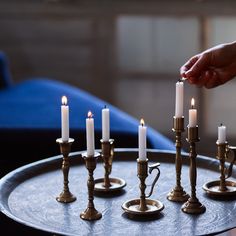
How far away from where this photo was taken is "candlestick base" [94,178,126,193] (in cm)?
135

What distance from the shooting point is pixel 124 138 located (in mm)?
1969

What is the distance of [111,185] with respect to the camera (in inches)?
54.6

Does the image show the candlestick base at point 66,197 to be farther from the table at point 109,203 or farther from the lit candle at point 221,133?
the lit candle at point 221,133

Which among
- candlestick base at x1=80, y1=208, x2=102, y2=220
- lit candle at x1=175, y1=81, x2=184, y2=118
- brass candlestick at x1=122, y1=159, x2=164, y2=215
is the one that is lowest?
candlestick base at x1=80, y1=208, x2=102, y2=220

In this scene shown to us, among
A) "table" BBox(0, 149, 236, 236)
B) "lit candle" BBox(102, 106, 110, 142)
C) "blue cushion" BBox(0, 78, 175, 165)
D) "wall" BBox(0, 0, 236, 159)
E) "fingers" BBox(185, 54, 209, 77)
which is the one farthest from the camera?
"wall" BBox(0, 0, 236, 159)

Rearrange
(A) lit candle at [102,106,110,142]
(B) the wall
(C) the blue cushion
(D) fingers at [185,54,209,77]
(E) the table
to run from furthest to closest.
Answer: (B) the wall, (C) the blue cushion, (D) fingers at [185,54,209,77], (A) lit candle at [102,106,110,142], (E) the table

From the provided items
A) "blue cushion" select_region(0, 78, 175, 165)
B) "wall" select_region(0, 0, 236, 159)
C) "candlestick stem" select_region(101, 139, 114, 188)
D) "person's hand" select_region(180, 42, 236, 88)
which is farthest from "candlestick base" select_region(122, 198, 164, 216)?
"wall" select_region(0, 0, 236, 159)

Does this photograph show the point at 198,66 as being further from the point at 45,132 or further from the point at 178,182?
the point at 45,132

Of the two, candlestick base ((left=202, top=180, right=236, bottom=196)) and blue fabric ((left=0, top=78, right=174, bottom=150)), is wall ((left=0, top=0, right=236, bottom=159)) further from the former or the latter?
candlestick base ((left=202, top=180, right=236, bottom=196))

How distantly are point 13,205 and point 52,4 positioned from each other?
230cm

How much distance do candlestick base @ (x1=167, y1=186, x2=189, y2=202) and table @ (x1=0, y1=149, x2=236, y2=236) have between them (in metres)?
0.01

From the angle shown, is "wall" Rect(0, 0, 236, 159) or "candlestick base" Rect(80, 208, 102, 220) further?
"wall" Rect(0, 0, 236, 159)

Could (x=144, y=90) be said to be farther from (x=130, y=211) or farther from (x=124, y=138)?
(x=130, y=211)

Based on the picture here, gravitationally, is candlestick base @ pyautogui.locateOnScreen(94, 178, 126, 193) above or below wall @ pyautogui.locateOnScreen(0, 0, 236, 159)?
below
